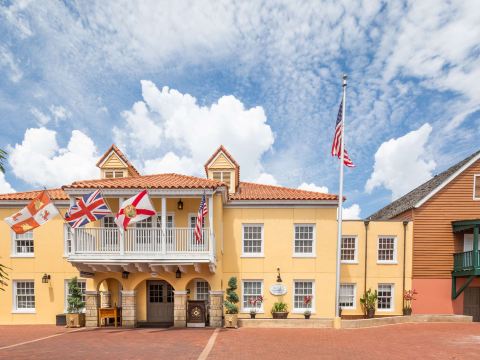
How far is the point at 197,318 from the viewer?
1650 cm

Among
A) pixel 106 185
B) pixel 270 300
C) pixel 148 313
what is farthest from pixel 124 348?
pixel 270 300

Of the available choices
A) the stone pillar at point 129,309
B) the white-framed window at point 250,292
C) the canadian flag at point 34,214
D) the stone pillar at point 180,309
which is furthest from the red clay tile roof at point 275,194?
the canadian flag at point 34,214

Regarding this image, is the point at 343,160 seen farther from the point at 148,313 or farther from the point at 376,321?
the point at 148,313

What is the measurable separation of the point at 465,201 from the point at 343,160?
9197 millimetres

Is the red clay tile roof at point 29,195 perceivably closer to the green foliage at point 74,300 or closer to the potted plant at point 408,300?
the green foliage at point 74,300

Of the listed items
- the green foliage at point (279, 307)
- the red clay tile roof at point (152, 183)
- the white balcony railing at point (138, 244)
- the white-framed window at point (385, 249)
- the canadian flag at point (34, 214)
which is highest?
the red clay tile roof at point (152, 183)

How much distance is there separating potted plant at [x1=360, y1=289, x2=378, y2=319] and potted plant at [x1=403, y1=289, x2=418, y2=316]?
1853mm

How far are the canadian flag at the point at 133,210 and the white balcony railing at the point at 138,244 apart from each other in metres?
1.41

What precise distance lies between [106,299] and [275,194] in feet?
36.6

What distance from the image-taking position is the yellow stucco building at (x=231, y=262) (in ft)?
55.3

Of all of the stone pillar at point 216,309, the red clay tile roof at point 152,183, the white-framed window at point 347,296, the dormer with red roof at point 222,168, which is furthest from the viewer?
the dormer with red roof at point 222,168

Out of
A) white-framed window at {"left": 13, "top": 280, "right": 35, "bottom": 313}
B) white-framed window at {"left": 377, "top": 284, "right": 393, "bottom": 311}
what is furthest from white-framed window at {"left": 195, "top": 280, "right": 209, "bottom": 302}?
white-framed window at {"left": 377, "top": 284, "right": 393, "bottom": 311}

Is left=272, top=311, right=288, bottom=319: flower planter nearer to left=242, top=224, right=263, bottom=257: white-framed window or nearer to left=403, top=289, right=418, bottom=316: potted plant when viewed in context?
left=242, top=224, right=263, bottom=257: white-framed window

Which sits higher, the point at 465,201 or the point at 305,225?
the point at 465,201
